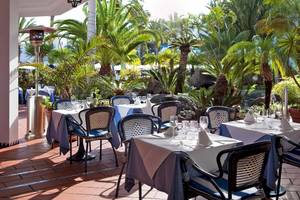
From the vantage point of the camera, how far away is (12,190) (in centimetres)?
410

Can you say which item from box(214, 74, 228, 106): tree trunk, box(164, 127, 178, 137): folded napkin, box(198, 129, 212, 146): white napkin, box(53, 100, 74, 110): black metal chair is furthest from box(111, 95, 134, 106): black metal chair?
box(198, 129, 212, 146): white napkin

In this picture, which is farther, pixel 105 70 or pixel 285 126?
pixel 105 70

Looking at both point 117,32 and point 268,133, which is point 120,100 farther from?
point 117,32

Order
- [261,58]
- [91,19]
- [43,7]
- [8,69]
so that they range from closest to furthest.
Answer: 1. [8,69]
2. [261,58]
3. [43,7]
4. [91,19]

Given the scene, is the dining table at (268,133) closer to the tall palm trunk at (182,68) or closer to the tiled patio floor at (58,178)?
the tiled patio floor at (58,178)

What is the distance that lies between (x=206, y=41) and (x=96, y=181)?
8931mm

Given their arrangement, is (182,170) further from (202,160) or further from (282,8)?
(282,8)

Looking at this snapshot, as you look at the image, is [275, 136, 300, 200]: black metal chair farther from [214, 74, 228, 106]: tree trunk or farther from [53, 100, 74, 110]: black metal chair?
[214, 74, 228, 106]: tree trunk

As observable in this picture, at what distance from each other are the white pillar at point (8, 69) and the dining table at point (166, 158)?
3515 millimetres

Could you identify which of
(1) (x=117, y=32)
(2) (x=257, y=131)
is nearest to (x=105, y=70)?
(1) (x=117, y=32)

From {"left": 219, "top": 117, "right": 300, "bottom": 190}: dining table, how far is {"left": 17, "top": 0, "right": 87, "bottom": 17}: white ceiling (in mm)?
6313

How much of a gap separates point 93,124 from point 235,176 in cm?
264

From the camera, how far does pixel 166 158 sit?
9.85 ft

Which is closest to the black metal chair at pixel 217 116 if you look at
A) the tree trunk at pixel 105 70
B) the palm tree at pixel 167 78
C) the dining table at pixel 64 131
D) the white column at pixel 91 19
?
the dining table at pixel 64 131
